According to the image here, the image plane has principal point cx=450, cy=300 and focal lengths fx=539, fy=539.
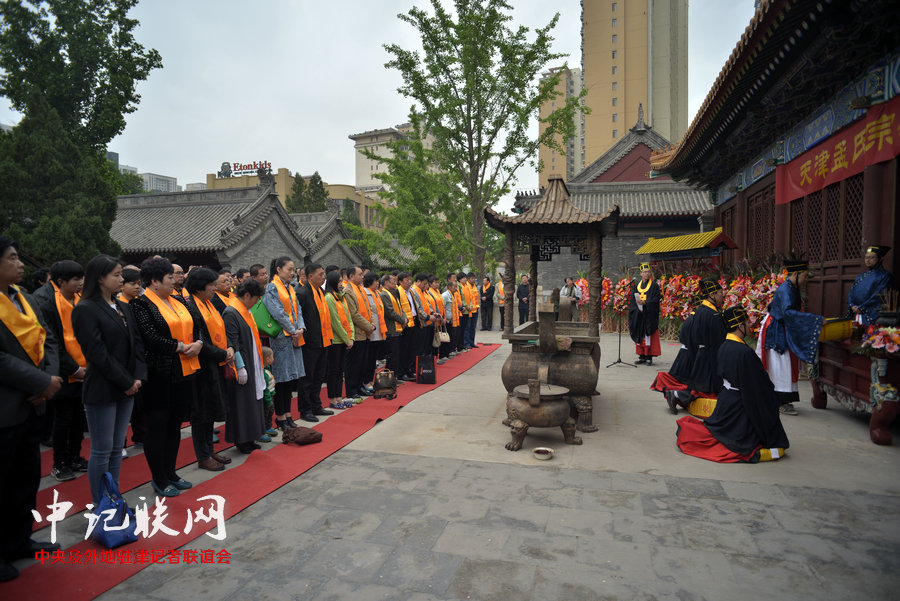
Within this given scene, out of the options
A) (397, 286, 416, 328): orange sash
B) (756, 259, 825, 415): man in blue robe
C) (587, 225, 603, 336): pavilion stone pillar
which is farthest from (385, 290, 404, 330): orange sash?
(756, 259, 825, 415): man in blue robe

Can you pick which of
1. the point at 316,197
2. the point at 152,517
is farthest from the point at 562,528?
the point at 316,197

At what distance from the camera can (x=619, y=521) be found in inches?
142

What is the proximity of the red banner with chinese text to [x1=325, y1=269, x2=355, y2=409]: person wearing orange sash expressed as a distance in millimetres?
6148

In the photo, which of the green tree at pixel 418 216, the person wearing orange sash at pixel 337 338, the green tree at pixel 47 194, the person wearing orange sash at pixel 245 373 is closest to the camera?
the person wearing orange sash at pixel 245 373

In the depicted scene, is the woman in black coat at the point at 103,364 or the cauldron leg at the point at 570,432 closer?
the woman in black coat at the point at 103,364

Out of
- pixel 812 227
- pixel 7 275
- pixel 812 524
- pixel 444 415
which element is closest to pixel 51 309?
pixel 7 275

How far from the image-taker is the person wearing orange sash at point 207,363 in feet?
14.5

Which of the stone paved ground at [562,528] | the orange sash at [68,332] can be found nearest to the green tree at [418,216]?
the stone paved ground at [562,528]

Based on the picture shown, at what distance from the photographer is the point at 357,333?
7.34 m

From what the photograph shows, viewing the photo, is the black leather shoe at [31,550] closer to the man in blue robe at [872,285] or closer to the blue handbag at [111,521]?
the blue handbag at [111,521]

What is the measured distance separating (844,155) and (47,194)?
1523cm

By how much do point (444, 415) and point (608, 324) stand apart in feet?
33.6

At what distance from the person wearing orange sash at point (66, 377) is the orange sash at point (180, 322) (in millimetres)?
996

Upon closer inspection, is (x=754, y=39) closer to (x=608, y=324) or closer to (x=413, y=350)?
(x=413, y=350)
